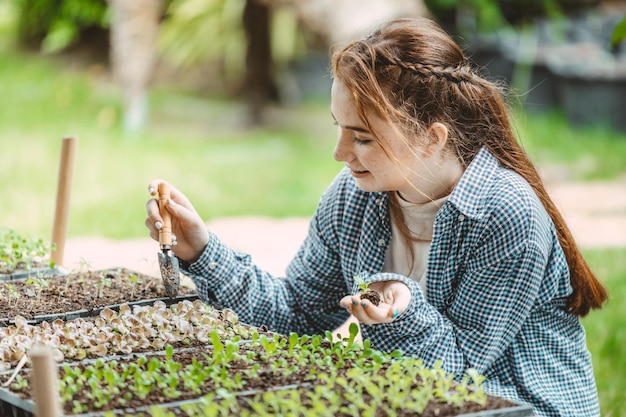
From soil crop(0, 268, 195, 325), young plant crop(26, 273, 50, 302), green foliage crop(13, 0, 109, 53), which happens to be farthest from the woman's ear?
green foliage crop(13, 0, 109, 53)

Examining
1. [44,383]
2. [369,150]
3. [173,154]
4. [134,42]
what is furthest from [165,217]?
[134,42]

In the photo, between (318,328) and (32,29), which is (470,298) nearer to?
(318,328)

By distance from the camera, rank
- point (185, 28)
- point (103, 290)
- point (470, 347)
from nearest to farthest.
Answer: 1. point (470, 347)
2. point (103, 290)
3. point (185, 28)

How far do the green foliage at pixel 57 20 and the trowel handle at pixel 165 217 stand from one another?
366 inches

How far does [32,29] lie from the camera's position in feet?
39.8

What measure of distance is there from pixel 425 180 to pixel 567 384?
23.3 inches

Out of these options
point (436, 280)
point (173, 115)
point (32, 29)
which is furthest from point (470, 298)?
point (32, 29)

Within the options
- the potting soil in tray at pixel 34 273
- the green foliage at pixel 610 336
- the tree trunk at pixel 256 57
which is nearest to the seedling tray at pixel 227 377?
the potting soil in tray at pixel 34 273

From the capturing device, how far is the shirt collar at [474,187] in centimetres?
223

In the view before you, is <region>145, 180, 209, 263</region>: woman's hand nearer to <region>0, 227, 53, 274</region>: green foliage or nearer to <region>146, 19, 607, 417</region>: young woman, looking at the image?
<region>146, 19, 607, 417</region>: young woman

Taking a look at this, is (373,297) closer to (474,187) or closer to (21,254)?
(474,187)

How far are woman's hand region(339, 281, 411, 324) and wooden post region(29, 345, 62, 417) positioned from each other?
66cm

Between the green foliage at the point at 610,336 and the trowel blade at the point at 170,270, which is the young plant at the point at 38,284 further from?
the green foliage at the point at 610,336

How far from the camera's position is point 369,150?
2207 millimetres
